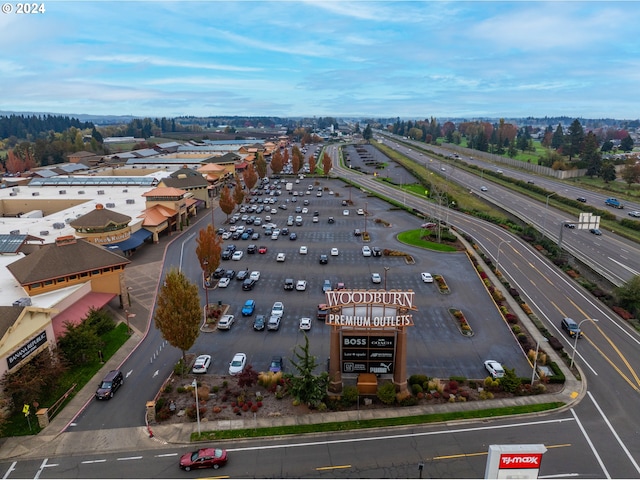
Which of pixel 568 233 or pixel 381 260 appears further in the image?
pixel 568 233

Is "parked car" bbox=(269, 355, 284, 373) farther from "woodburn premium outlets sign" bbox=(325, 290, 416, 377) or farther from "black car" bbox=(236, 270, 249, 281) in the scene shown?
"black car" bbox=(236, 270, 249, 281)

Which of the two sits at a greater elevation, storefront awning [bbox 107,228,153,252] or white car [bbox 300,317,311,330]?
storefront awning [bbox 107,228,153,252]

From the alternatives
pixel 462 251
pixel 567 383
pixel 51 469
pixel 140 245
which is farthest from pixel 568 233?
pixel 51 469

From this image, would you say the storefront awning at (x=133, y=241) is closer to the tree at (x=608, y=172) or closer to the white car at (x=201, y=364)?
the white car at (x=201, y=364)

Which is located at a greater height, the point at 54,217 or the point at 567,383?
the point at 54,217

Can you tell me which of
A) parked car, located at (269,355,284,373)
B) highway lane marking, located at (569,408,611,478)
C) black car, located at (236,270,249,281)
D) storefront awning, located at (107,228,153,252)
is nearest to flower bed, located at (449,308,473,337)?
highway lane marking, located at (569,408,611,478)

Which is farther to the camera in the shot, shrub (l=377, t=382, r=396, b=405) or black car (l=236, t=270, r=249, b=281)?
A: black car (l=236, t=270, r=249, b=281)

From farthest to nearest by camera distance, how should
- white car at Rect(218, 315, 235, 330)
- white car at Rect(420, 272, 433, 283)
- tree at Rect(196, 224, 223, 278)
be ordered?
white car at Rect(420, 272, 433, 283) < tree at Rect(196, 224, 223, 278) < white car at Rect(218, 315, 235, 330)

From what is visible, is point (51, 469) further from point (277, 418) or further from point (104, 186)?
point (104, 186)
